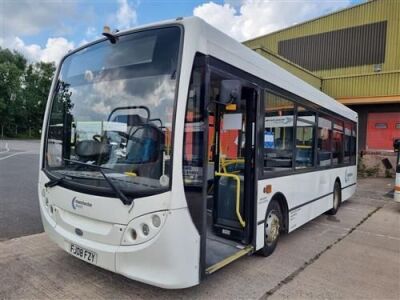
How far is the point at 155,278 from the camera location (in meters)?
2.93

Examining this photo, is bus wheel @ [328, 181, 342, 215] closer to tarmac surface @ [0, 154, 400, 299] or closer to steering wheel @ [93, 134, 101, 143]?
tarmac surface @ [0, 154, 400, 299]

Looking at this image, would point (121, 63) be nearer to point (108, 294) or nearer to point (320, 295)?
point (108, 294)

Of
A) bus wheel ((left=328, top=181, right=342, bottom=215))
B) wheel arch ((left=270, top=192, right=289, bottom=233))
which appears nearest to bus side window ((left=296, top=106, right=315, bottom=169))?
wheel arch ((left=270, top=192, right=289, bottom=233))

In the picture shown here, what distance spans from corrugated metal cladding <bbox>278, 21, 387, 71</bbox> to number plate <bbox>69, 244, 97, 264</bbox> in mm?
20612

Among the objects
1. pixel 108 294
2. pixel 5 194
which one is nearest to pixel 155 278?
pixel 108 294

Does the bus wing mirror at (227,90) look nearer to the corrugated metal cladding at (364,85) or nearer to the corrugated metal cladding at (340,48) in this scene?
the corrugated metal cladding at (364,85)

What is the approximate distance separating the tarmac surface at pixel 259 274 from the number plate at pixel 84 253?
40 cm

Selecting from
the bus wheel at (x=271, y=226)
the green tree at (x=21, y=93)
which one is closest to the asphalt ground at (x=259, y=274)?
the bus wheel at (x=271, y=226)

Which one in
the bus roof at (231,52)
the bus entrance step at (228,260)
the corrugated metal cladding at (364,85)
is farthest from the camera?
the corrugated metal cladding at (364,85)

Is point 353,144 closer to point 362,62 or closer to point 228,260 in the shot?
point 228,260

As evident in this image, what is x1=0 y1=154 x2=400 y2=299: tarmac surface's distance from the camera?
11.6ft

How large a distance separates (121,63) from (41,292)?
8.06 feet

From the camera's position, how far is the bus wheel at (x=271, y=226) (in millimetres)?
4631

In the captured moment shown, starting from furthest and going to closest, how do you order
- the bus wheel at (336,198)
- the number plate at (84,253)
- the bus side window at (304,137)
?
the bus wheel at (336,198) < the bus side window at (304,137) < the number plate at (84,253)
